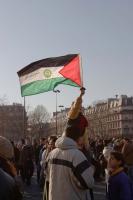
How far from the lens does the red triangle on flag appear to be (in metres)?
11.0

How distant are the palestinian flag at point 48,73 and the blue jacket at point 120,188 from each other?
164 inches

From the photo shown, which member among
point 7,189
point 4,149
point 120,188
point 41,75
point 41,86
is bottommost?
point 120,188

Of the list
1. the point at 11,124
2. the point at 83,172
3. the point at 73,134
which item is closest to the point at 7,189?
the point at 83,172

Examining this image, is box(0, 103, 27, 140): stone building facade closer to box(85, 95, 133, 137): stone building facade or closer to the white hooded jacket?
box(85, 95, 133, 137): stone building facade

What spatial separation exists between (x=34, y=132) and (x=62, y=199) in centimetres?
11838

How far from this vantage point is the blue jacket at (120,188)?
7188 millimetres

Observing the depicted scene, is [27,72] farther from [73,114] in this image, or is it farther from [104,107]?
[104,107]

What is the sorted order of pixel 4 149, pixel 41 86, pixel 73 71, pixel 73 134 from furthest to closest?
pixel 41 86, pixel 73 71, pixel 73 134, pixel 4 149

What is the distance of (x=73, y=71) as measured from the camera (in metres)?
11.5

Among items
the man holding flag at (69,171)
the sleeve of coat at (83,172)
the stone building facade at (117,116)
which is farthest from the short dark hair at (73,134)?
the stone building facade at (117,116)

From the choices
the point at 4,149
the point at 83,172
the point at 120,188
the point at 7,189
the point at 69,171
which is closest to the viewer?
the point at 7,189

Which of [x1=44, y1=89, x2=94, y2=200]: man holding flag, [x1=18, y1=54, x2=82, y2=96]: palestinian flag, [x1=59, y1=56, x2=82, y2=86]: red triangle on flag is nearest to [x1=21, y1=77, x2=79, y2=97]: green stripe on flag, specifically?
[x1=18, y1=54, x2=82, y2=96]: palestinian flag

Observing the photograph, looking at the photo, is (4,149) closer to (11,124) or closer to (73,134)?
(73,134)

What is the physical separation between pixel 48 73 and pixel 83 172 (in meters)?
6.40
